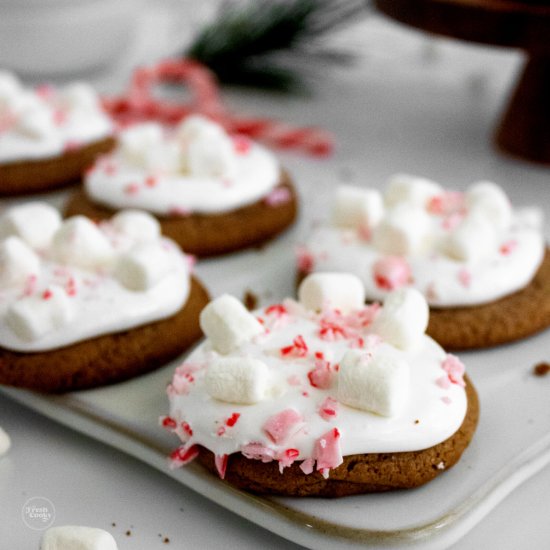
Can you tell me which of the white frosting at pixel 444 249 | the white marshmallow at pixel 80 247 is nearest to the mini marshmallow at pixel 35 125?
the white marshmallow at pixel 80 247

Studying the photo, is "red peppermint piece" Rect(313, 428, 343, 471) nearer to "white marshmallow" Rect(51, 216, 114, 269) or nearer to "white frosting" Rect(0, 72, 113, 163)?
"white marshmallow" Rect(51, 216, 114, 269)

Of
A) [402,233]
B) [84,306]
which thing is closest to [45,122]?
[84,306]

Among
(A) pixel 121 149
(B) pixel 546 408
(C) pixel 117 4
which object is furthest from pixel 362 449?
(C) pixel 117 4

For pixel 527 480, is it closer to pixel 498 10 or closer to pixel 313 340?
pixel 313 340

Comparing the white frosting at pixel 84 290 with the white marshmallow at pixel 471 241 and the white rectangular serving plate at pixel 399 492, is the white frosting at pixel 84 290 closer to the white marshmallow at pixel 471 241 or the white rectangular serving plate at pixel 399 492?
the white rectangular serving plate at pixel 399 492

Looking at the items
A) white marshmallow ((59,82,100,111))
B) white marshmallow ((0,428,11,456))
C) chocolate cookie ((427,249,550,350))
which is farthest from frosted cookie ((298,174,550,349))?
white marshmallow ((59,82,100,111))

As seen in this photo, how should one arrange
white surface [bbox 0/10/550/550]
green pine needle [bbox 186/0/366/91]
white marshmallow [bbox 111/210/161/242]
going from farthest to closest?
1. green pine needle [bbox 186/0/366/91]
2. white marshmallow [bbox 111/210/161/242]
3. white surface [bbox 0/10/550/550]

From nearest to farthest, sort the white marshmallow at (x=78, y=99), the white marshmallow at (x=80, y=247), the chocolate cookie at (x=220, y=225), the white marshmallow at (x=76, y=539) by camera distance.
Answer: the white marshmallow at (x=76, y=539) → the white marshmallow at (x=80, y=247) → the chocolate cookie at (x=220, y=225) → the white marshmallow at (x=78, y=99)
